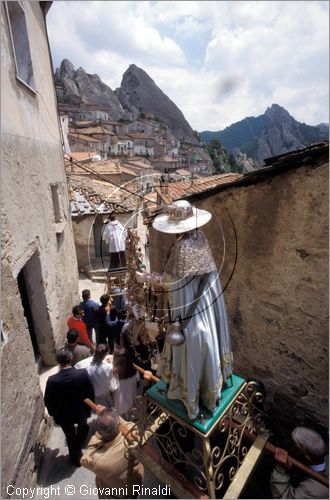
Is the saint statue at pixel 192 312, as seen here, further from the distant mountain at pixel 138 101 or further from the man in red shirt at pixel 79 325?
the distant mountain at pixel 138 101

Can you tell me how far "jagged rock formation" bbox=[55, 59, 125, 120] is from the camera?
64.8m

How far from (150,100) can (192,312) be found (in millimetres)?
91653

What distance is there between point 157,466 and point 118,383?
5.39ft

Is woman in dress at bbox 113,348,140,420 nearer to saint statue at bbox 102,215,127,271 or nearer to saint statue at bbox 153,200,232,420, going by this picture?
saint statue at bbox 153,200,232,420

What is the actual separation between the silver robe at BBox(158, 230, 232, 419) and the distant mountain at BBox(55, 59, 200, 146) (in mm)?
78588

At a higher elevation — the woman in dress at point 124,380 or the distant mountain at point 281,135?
the distant mountain at point 281,135

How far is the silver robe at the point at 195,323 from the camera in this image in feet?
9.34

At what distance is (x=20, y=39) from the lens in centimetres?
524

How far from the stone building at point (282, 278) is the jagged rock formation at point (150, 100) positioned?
271ft

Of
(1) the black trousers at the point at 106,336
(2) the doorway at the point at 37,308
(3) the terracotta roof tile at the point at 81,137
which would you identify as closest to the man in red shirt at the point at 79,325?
(1) the black trousers at the point at 106,336

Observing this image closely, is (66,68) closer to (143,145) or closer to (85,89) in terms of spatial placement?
(85,89)

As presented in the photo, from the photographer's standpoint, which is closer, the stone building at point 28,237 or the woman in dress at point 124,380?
the stone building at point 28,237

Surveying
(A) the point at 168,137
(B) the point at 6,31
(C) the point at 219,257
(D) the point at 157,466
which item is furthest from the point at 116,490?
(A) the point at 168,137

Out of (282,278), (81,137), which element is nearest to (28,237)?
(282,278)
